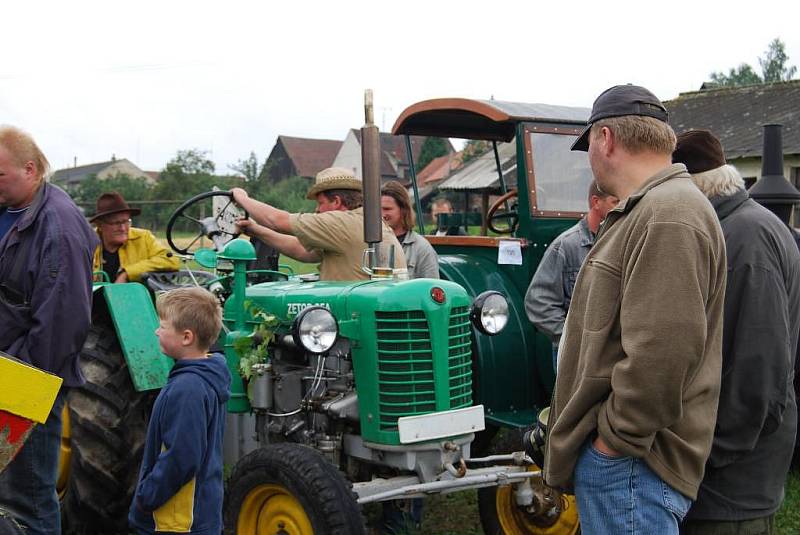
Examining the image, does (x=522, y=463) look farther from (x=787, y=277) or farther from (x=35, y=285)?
(x=35, y=285)

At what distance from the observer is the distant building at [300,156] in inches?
2373

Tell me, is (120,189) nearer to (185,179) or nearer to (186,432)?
(185,179)

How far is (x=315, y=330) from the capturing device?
11.5 feet

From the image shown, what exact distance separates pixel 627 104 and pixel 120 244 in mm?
4176

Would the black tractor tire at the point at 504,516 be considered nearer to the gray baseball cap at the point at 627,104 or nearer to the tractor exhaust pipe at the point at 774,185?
the gray baseball cap at the point at 627,104

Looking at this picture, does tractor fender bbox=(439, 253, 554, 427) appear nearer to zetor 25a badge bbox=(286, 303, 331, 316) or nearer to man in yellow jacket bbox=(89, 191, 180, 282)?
zetor 25a badge bbox=(286, 303, 331, 316)

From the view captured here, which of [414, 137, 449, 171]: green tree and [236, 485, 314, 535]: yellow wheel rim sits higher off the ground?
[414, 137, 449, 171]: green tree

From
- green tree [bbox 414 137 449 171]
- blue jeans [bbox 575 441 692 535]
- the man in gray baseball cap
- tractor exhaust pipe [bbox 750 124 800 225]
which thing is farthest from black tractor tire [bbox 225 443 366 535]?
green tree [bbox 414 137 449 171]

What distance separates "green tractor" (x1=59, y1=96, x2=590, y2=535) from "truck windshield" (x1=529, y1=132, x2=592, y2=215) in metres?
0.97

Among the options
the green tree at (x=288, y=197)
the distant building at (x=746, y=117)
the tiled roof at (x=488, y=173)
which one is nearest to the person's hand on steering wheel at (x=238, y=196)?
the tiled roof at (x=488, y=173)

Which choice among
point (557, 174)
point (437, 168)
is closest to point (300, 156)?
point (437, 168)

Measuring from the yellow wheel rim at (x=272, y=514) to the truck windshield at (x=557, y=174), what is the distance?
2.33 m

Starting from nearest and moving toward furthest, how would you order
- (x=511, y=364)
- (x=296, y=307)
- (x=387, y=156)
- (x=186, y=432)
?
(x=186, y=432), (x=296, y=307), (x=511, y=364), (x=387, y=156)

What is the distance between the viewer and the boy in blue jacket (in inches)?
111
